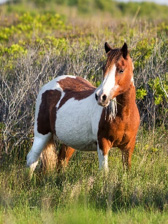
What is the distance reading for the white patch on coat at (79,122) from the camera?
18.4 feet

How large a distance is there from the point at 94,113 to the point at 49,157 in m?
1.26

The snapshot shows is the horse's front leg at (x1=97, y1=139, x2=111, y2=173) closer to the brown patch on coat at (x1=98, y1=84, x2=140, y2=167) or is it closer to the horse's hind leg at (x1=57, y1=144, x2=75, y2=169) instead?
the brown patch on coat at (x1=98, y1=84, x2=140, y2=167)

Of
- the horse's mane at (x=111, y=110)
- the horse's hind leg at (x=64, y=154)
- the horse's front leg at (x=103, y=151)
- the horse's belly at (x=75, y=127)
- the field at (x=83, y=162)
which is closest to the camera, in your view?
the field at (x=83, y=162)

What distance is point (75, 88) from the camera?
20.9 ft

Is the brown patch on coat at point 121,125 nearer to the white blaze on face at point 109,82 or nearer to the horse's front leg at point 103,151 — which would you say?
the horse's front leg at point 103,151

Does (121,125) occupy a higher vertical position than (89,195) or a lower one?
higher

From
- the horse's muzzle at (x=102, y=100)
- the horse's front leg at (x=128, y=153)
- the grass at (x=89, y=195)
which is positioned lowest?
the grass at (x=89, y=195)

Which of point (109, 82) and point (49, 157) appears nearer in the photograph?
point (109, 82)

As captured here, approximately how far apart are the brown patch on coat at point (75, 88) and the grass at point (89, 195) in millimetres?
887

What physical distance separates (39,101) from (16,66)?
1603mm

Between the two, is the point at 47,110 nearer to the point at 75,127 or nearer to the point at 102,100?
the point at 75,127

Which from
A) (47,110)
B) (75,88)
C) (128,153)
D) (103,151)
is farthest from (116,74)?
(47,110)

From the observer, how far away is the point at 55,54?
27.1 ft

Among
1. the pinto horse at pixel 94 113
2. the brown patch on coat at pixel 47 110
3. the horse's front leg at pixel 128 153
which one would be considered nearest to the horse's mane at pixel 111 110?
the pinto horse at pixel 94 113
